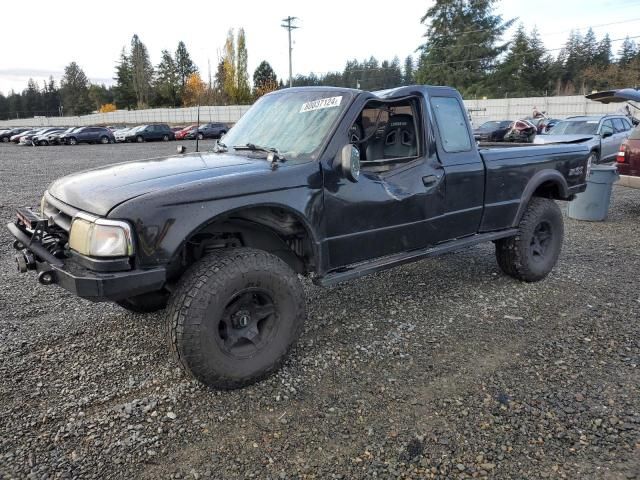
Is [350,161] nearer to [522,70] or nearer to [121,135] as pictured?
[121,135]

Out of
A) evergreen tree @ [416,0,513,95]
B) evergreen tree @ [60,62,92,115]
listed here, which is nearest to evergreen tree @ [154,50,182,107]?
evergreen tree @ [60,62,92,115]

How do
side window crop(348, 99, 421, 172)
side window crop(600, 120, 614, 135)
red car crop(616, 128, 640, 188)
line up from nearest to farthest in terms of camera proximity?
1. side window crop(348, 99, 421, 172)
2. red car crop(616, 128, 640, 188)
3. side window crop(600, 120, 614, 135)

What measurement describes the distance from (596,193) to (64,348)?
8059 mm

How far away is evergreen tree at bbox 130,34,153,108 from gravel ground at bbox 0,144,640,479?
78398mm

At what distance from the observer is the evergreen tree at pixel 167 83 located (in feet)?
250

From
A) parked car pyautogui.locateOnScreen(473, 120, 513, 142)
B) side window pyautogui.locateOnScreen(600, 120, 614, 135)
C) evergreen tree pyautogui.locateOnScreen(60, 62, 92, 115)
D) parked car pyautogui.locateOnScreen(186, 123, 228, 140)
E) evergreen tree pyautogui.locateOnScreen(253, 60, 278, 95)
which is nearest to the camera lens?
side window pyautogui.locateOnScreen(600, 120, 614, 135)

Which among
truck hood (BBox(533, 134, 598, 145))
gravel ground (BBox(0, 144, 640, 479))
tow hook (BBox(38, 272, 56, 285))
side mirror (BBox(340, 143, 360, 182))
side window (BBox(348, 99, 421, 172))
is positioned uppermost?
truck hood (BBox(533, 134, 598, 145))

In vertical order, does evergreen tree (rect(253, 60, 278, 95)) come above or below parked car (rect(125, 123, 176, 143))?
above

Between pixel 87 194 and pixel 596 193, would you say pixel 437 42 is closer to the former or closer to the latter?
pixel 596 193

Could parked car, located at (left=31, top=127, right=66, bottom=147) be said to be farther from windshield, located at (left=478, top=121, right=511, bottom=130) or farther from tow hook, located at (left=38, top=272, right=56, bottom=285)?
tow hook, located at (left=38, top=272, right=56, bottom=285)

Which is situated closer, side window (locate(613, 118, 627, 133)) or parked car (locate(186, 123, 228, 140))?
side window (locate(613, 118, 627, 133))

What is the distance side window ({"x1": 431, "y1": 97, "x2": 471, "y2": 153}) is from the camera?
416cm

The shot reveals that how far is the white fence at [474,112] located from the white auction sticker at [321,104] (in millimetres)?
18023

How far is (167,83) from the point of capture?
81625mm
